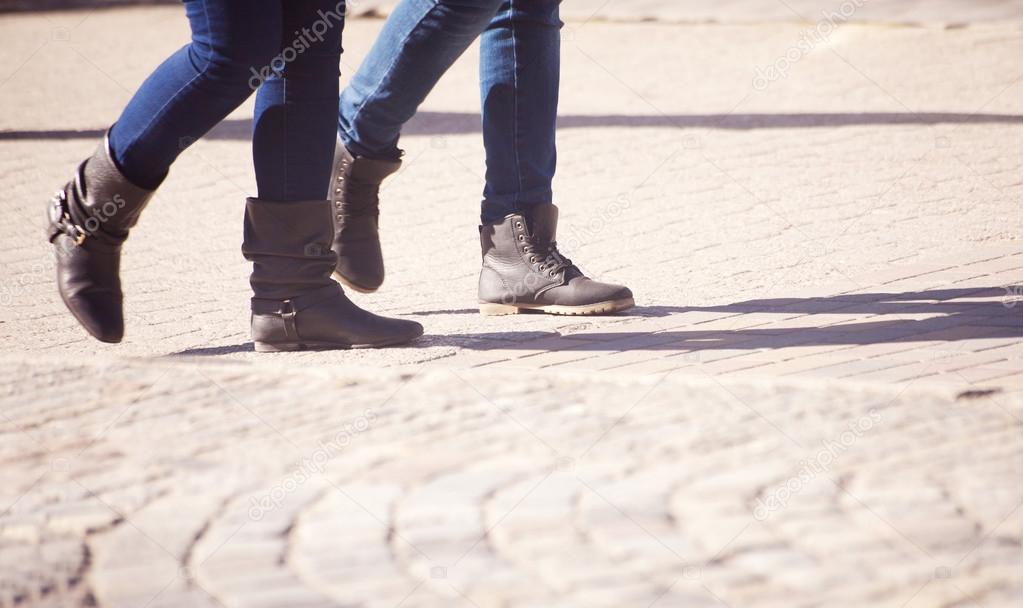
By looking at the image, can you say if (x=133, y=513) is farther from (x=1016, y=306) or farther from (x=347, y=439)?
(x=1016, y=306)

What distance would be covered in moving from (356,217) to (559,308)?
62 centimetres

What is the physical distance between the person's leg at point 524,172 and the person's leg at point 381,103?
15 cm

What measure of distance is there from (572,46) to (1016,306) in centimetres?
795

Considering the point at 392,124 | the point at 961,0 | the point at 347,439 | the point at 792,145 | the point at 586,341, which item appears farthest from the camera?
the point at 961,0

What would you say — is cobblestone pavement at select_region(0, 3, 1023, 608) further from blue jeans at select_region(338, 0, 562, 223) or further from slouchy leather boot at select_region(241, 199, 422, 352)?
blue jeans at select_region(338, 0, 562, 223)

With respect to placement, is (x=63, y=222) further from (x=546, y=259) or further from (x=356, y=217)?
(x=546, y=259)

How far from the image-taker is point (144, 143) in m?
3.33

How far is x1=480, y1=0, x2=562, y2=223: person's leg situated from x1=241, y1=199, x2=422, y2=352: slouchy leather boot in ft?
1.97

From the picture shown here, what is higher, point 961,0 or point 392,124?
point 961,0

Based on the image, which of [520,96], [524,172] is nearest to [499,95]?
[520,96]

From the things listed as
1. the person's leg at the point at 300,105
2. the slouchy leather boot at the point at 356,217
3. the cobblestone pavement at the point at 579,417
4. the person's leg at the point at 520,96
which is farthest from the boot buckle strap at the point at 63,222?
the person's leg at the point at 520,96

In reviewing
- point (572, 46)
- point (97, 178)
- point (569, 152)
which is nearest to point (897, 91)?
point (569, 152)

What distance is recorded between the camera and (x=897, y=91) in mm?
8305

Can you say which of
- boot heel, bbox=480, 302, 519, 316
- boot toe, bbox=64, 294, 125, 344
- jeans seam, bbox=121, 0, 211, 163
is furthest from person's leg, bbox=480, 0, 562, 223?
boot toe, bbox=64, 294, 125, 344
